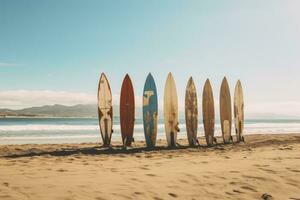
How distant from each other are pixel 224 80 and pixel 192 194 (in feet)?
26.9

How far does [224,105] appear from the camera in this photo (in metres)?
11.6

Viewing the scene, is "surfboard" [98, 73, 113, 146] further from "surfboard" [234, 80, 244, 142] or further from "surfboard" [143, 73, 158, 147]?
"surfboard" [234, 80, 244, 142]

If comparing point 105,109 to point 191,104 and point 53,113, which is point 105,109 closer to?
point 191,104

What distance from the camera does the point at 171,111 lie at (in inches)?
415

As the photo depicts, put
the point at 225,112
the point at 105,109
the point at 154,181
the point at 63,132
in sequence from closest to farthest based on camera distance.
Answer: the point at 154,181 < the point at 105,109 < the point at 225,112 < the point at 63,132

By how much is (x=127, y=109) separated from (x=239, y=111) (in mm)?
3973

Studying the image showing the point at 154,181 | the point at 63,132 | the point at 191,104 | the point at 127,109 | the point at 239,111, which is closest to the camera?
the point at 154,181

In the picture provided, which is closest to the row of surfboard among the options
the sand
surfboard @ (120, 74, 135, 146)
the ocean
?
surfboard @ (120, 74, 135, 146)

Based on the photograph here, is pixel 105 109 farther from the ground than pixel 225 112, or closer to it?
farther from the ground

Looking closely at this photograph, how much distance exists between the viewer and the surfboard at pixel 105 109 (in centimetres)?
1034

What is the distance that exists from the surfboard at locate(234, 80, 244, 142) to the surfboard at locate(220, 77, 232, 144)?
37cm

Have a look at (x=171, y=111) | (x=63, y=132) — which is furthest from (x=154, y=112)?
(x=63, y=132)

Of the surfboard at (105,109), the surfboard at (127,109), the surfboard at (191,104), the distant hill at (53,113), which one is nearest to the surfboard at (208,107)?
the surfboard at (191,104)

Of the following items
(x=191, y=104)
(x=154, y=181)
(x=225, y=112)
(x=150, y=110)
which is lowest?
(x=154, y=181)
